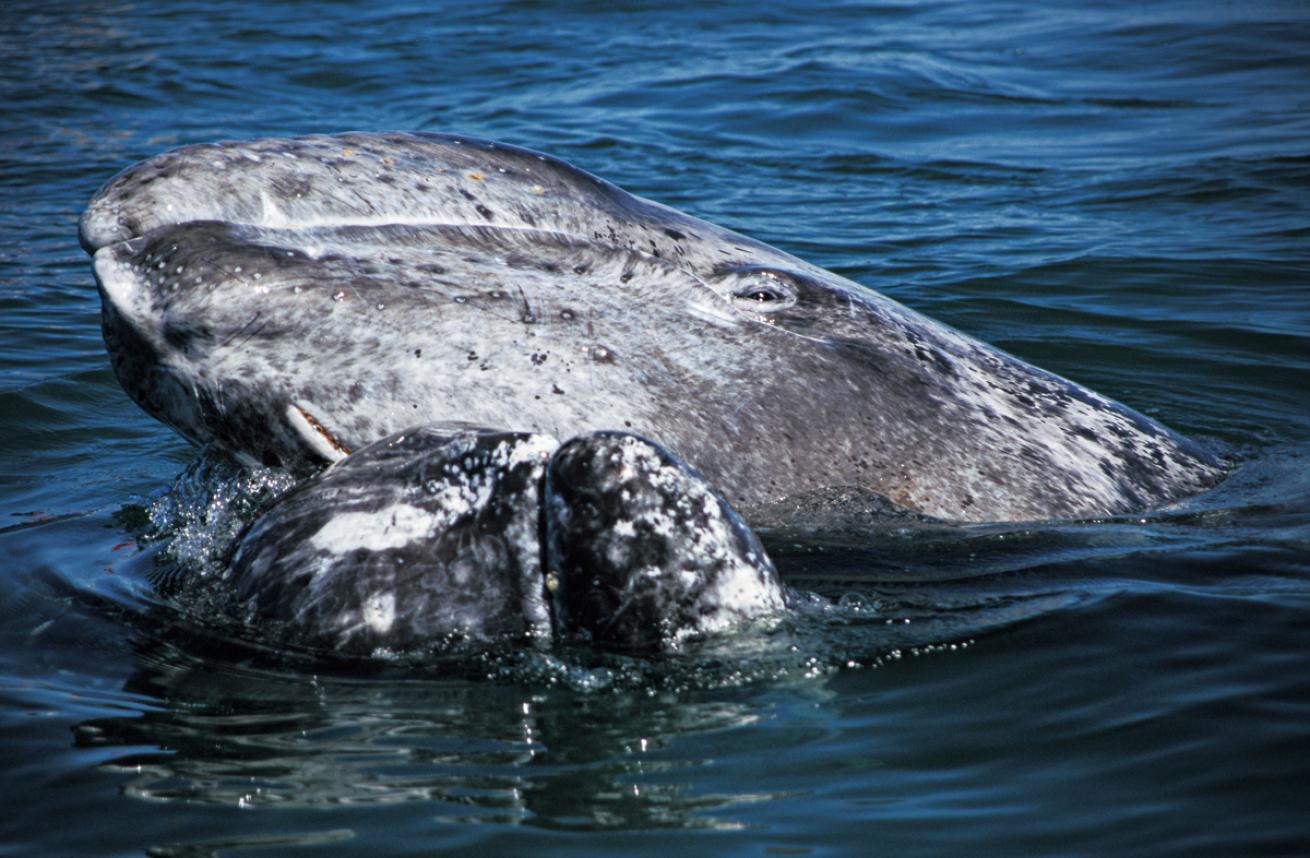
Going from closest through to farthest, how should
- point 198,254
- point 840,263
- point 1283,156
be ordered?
1. point 198,254
2. point 840,263
3. point 1283,156

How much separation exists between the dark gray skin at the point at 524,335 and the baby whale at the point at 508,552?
15.1 inches

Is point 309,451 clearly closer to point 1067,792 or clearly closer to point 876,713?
point 876,713

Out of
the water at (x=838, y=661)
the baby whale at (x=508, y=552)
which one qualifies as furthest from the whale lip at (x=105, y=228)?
the baby whale at (x=508, y=552)

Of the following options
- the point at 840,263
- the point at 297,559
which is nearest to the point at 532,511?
the point at 297,559

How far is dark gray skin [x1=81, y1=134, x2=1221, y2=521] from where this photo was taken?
4371 mm

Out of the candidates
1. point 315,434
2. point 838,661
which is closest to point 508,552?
point 315,434

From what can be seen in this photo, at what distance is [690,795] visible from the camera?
335 cm

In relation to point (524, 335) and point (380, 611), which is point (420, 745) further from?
point (524, 335)

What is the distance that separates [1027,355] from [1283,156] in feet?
17.8

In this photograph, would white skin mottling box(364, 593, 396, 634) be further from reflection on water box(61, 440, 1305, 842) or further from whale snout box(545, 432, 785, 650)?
whale snout box(545, 432, 785, 650)

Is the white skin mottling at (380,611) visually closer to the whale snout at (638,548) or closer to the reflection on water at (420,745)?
the reflection on water at (420,745)

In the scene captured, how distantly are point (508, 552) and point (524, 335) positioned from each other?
0.86 meters

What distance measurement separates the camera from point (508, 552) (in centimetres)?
395

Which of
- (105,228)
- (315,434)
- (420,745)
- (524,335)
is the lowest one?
(420,745)
